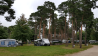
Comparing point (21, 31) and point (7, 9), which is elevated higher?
point (7, 9)

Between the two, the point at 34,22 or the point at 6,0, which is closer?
the point at 6,0

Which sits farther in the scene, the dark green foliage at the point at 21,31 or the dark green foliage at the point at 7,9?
the dark green foliage at the point at 21,31

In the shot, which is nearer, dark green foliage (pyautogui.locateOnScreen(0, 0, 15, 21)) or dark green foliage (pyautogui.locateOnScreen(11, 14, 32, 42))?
dark green foliage (pyautogui.locateOnScreen(0, 0, 15, 21))

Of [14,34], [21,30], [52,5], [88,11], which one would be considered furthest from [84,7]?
[14,34]

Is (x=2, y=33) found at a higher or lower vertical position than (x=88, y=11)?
lower

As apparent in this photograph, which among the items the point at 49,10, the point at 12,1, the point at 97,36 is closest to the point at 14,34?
the point at 12,1

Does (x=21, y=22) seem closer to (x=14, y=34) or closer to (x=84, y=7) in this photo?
(x=14, y=34)

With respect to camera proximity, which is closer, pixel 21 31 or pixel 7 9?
pixel 7 9

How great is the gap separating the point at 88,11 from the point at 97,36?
77.6ft

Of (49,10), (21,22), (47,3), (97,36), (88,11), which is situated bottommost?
(97,36)

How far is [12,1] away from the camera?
17.5 metres

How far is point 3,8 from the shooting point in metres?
15.6

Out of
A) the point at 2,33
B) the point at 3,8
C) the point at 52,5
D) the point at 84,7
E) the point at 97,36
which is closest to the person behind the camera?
the point at 3,8

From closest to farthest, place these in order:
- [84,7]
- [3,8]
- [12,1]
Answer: [3,8] → [12,1] → [84,7]
